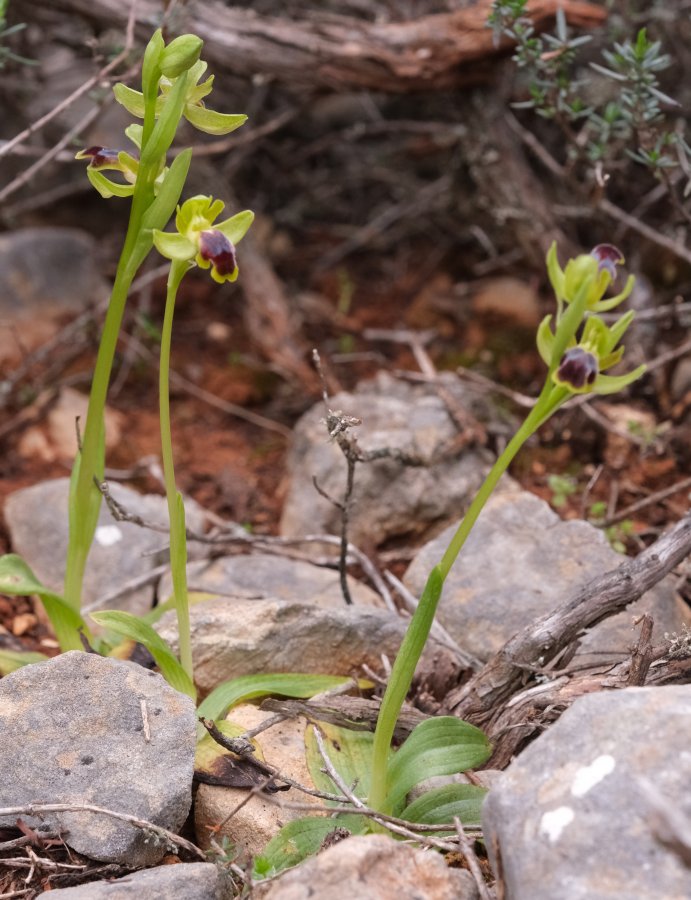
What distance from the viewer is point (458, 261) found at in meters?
5.52

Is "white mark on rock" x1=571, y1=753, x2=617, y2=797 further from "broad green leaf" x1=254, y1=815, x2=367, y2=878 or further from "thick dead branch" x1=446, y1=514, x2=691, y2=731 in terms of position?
"broad green leaf" x1=254, y1=815, x2=367, y2=878

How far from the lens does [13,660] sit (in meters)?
2.84

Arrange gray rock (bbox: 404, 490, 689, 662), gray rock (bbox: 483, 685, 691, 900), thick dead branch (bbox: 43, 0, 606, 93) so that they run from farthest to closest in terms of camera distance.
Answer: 1. thick dead branch (bbox: 43, 0, 606, 93)
2. gray rock (bbox: 404, 490, 689, 662)
3. gray rock (bbox: 483, 685, 691, 900)

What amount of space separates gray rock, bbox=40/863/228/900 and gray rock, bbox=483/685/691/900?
0.60m

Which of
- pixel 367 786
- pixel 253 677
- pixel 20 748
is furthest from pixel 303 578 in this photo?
pixel 20 748

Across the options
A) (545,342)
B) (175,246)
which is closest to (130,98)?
(175,246)

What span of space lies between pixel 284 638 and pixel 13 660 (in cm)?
78

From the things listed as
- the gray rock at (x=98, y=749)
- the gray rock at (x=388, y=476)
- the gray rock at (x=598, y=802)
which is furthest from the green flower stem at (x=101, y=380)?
the gray rock at (x=598, y=802)

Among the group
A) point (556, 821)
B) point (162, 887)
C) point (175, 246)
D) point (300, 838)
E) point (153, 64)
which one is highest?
point (153, 64)

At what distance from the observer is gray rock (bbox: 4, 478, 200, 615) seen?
348cm

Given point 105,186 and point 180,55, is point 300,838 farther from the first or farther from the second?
point 180,55

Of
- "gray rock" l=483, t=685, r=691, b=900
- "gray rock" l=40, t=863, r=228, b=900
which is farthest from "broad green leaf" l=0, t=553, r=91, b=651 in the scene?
"gray rock" l=483, t=685, r=691, b=900

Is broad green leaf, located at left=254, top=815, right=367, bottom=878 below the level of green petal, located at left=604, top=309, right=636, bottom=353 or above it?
below

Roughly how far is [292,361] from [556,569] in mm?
1901
